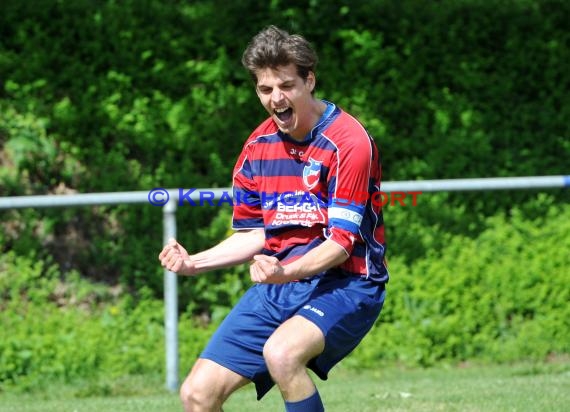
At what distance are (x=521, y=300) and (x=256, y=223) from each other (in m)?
4.33

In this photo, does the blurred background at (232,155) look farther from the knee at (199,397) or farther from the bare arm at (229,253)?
the knee at (199,397)

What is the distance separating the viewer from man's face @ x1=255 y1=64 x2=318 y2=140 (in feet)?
13.7

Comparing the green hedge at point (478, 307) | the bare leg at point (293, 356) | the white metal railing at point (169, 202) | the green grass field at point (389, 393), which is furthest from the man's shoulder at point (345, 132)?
the green hedge at point (478, 307)

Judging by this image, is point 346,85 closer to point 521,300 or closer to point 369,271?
point 521,300

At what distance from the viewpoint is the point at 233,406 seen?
6.64 m

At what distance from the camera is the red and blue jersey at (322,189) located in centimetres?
415

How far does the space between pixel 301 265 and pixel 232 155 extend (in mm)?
5283

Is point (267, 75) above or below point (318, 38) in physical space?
above

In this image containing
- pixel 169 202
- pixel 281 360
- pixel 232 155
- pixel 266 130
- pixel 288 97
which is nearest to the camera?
pixel 281 360

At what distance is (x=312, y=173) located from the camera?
429 cm

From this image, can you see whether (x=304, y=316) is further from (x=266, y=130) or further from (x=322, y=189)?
(x=266, y=130)

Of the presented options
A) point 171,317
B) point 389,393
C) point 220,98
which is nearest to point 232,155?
point 220,98

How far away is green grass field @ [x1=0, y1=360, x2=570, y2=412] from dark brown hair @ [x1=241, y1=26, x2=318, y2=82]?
104 inches

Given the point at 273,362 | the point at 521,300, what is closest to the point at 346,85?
the point at 521,300
